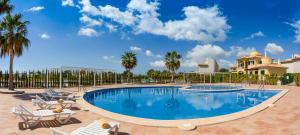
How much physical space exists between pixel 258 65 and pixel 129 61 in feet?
74.2

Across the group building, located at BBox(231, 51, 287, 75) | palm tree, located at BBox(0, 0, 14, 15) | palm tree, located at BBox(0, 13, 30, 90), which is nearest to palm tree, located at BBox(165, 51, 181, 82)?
building, located at BBox(231, 51, 287, 75)

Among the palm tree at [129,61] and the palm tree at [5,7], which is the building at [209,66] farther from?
the palm tree at [5,7]

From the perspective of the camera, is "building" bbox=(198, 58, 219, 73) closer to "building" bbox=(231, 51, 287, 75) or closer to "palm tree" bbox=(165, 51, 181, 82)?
"building" bbox=(231, 51, 287, 75)

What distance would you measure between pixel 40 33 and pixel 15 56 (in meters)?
2.55

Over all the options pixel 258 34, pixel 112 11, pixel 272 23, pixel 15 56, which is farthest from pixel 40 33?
pixel 258 34

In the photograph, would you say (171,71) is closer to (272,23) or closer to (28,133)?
(272,23)

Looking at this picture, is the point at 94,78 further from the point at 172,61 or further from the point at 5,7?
the point at 172,61

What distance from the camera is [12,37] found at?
54.6 ft

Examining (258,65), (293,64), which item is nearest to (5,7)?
(258,65)

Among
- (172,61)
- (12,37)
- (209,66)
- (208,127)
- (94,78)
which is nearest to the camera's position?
(208,127)

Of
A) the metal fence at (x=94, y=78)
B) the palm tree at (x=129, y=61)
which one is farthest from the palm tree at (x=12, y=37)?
the palm tree at (x=129, y=61)

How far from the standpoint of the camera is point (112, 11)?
24.7 m

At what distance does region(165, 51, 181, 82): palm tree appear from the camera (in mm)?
38781

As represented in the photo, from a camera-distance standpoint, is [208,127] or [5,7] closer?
[208,127]
